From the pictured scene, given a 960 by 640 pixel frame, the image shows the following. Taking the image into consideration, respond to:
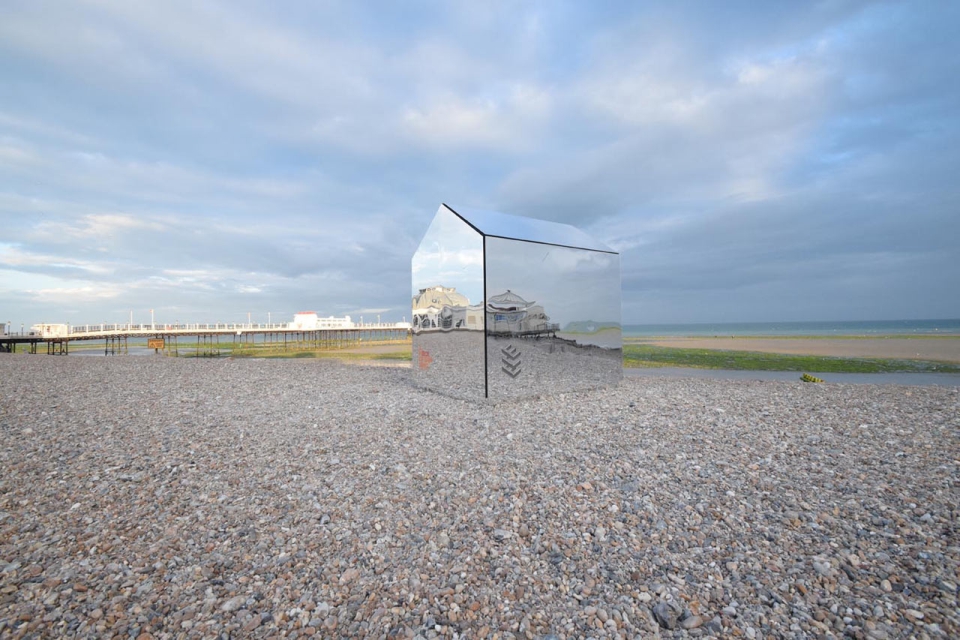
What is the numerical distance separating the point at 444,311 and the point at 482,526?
5.25m

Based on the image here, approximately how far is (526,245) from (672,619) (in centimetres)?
633

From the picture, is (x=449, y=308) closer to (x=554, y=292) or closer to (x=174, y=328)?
(x=554, y=292)

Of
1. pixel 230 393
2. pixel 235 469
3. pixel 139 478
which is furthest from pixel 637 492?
pixel 230 393

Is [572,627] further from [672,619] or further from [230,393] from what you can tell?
[230,393]

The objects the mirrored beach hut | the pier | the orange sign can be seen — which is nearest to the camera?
the mirrored beach hut

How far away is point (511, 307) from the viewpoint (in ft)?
24.8

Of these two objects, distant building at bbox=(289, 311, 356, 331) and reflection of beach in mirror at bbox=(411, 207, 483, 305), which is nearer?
reflection of beach in mirror at bbox=(411, 207, 483, 305)

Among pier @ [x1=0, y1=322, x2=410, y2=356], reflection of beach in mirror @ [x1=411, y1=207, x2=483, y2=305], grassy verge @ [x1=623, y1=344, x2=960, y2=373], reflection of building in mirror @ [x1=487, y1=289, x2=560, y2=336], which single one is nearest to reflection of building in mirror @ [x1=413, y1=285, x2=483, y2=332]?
reflection of beach in mirror @ [x1=411, y1=207, x2=483, y2=305]

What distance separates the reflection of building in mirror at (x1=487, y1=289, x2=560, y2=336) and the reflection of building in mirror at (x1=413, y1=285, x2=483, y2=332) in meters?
0.24

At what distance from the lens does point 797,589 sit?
2621mm

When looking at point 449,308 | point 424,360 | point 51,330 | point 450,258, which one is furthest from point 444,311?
point 51,330

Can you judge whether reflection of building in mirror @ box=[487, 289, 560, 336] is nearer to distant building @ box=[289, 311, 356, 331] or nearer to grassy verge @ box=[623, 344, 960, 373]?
grassy verge @ box=[623, 344, 960, 373]

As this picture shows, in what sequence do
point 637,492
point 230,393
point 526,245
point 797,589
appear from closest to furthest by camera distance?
point 797,589 → point 637,492 → point 526,245 → point 230,393

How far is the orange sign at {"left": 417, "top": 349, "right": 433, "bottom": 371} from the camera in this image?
9250 mm
